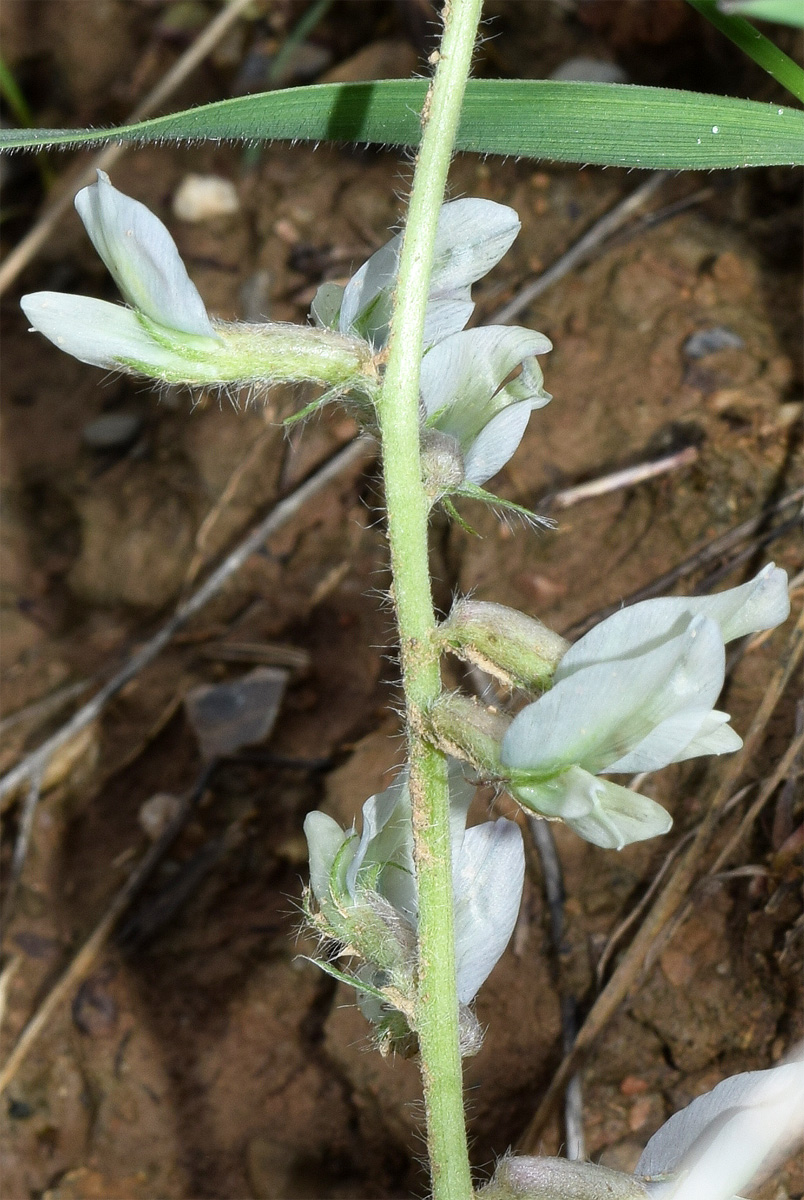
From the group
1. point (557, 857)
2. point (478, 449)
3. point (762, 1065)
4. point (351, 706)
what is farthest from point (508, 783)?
point (351, 706)

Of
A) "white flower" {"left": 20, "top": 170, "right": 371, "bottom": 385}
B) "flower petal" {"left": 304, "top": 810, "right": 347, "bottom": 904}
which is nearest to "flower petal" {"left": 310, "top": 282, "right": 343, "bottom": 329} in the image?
"white flower" {"left": 20, "top": 170, "right": 371, "bottom": 385}

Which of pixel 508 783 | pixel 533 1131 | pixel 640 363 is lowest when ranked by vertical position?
pixel 533 1131

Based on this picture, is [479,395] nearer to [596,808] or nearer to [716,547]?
[596,808]

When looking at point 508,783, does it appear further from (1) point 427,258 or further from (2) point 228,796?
(2) point 228,796

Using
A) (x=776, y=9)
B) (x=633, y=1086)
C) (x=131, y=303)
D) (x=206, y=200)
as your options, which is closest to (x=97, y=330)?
(x=131, y=303)

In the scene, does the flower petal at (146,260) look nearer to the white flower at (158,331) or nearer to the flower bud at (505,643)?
the white flower at (158,331)

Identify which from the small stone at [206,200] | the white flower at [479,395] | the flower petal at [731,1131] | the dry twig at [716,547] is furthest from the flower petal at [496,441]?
the small stone at [206,200]
